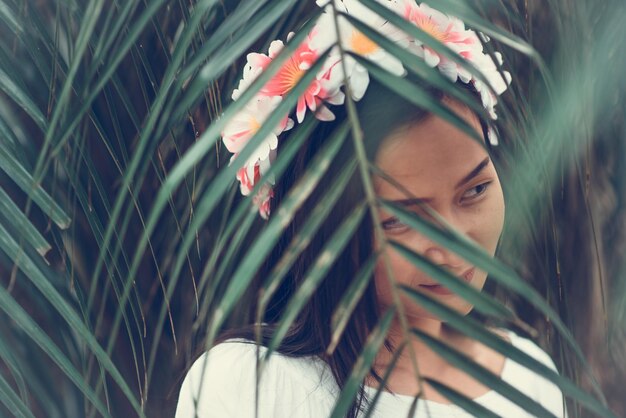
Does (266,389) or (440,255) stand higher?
(440,255)

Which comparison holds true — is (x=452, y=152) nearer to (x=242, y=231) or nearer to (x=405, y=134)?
(x=405, y=134)

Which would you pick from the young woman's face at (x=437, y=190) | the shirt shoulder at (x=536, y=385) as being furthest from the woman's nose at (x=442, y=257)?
the shirt shoulder at (x=536, y=385)

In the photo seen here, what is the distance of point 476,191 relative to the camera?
0.80 m

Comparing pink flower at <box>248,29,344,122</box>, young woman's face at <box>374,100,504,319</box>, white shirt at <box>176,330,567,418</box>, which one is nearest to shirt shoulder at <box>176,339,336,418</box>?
white shirt at <box>176,330,567,418</box>

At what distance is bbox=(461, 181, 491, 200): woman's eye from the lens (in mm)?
785

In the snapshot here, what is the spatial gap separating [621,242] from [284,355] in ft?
1.64

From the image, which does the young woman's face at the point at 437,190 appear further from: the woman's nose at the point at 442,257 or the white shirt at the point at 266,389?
the white shirt at the point at 266,389

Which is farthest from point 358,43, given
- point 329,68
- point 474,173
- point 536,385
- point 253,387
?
point 536,385

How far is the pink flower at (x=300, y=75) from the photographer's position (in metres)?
0.78

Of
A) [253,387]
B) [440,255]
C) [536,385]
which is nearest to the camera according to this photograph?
[440,255]

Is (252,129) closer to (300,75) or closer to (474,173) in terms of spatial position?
(300,75)

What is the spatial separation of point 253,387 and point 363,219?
0.55ft

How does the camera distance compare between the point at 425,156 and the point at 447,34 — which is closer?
the point at 425,156

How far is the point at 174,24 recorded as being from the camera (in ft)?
3.00
